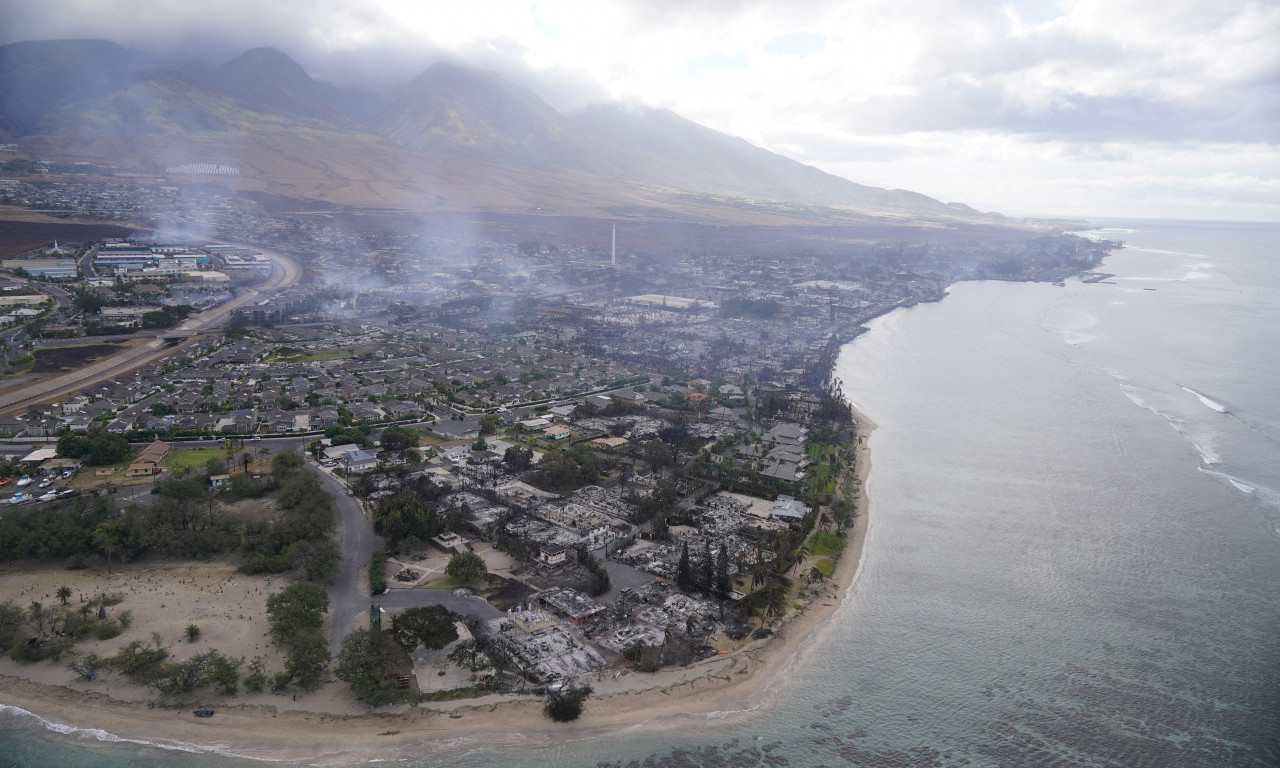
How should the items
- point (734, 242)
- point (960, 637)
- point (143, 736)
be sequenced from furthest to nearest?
point (734, 242) → point (960, 637) → point (143, 736)

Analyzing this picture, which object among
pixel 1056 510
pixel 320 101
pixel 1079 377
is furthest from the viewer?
pixel 320 101

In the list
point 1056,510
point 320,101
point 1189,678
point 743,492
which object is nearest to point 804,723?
point 1189,678

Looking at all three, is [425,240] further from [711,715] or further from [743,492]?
[711,715]

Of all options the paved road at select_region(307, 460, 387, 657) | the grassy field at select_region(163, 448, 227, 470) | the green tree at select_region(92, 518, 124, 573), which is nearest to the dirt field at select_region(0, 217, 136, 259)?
the grassy field at select_region(163, 448, 227, 470)

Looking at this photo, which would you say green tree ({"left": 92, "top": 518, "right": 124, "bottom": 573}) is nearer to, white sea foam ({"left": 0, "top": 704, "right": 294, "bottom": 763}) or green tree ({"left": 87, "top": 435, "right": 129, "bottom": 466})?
white sea foam ({"left": 0, "top": 704, "right": 294, "bottom": 763})

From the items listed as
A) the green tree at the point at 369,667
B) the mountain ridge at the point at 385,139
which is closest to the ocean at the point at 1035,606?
the green tree at the point at 369,667

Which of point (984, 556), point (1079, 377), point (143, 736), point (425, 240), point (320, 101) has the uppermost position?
point (320, 101)

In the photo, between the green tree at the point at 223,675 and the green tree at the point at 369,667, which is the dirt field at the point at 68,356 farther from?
the green tree at the point at 369,667
